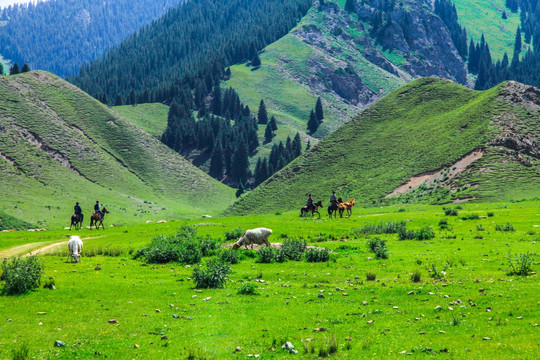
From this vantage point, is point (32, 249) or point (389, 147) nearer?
point (32, 249)

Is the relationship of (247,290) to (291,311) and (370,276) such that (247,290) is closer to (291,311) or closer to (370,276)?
(291,311)

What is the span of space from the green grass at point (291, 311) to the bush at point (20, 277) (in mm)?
602

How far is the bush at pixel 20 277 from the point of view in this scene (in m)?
21.0

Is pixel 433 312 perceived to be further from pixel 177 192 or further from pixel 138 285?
pixel 177 192

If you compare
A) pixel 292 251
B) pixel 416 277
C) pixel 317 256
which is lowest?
pixel 416 277

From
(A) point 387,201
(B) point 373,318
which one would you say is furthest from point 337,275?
(A) point 387,201

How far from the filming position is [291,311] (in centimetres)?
1872

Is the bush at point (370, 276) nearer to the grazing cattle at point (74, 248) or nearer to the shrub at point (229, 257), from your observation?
the shrub at point (229, 257)

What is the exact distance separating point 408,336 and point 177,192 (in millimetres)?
146085

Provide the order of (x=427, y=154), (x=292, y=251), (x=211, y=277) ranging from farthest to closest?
(x=427, y=154) → (x=292, y=251) → (x=211, y=277)

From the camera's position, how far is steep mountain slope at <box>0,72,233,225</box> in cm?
11069

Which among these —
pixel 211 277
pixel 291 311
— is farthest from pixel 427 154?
pixel 291 311

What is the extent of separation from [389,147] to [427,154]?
14317 mm

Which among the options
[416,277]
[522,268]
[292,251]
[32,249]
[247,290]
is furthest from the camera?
[32,249]
